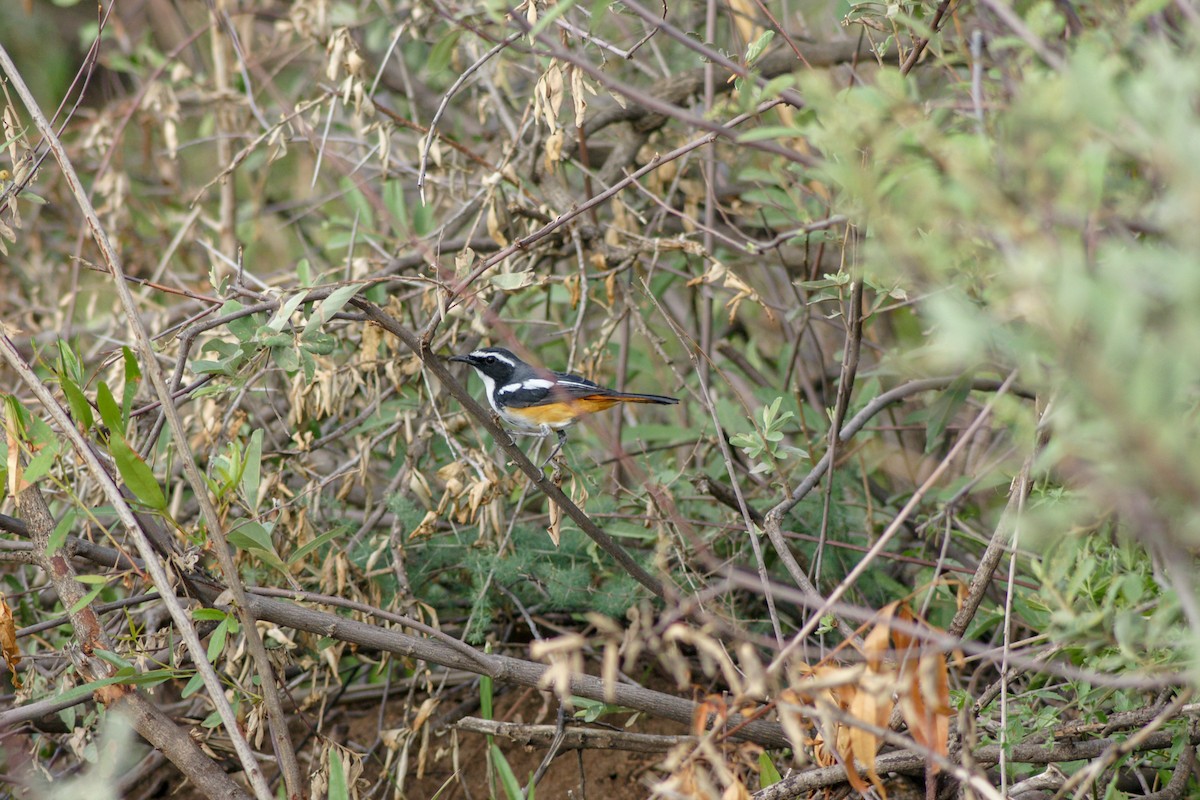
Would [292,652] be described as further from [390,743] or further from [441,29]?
[441,29]

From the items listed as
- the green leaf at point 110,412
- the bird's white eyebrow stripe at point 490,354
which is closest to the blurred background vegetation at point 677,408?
the green leaf at point 110,412

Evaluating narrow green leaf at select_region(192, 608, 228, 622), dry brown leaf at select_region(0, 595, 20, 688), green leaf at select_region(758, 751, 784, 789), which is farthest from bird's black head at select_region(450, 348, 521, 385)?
green leaf at select_region(758, 751, 784, 789)

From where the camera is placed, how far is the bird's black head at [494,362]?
4.20 m

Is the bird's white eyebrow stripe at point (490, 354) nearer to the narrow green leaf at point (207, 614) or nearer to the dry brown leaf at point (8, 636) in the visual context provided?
the narrow green leaf at point (207, 614)

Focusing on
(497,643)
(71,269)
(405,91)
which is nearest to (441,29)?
(405,91)

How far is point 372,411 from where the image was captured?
4012 mm

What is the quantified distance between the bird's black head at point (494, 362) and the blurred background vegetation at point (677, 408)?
16 centimetres

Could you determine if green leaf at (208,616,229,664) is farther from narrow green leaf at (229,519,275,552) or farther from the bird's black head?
the bird's black head

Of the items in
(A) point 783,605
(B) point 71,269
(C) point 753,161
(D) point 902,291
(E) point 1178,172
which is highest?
(E) point 1178,172

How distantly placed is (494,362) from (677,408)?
1.31 meters

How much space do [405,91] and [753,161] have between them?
191 centimetres

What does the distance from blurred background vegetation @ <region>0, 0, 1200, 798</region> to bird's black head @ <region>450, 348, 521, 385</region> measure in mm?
159

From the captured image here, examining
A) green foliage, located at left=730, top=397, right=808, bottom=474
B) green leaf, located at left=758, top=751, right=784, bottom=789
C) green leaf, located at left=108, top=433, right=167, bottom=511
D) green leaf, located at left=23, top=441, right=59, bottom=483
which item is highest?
green leaf, located at left=23, top=441, right=59, bottom=483

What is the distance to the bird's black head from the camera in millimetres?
4195
